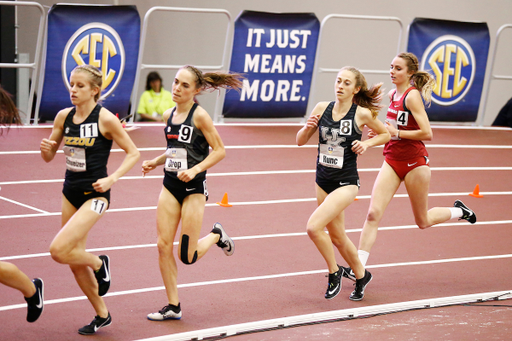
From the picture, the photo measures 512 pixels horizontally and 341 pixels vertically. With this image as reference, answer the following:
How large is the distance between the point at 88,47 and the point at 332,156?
20.6 ft

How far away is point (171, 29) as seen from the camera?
16.5 meters

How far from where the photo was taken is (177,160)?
5.09 metres

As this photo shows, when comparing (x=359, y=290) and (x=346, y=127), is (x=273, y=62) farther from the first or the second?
(x=359, y=290)

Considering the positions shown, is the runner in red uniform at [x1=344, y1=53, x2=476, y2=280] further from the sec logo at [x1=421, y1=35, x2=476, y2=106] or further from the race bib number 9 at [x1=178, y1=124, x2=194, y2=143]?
the sec logo at [x1=421, y1=35, x2=476, y2=106]

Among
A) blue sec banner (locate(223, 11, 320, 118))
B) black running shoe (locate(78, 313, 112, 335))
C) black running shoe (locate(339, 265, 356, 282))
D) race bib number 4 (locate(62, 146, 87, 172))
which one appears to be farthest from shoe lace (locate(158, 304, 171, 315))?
blue sec banner (locate(223, 11, 320, 118))

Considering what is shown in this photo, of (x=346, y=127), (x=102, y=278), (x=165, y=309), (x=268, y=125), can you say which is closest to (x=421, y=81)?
(x=346, y=127)

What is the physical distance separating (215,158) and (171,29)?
11986mm

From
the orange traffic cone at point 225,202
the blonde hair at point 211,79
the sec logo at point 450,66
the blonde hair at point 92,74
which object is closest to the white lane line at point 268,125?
the sec logo at point 450,66

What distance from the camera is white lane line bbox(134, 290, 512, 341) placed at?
16.1ft

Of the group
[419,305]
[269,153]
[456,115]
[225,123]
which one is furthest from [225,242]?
[456,115]

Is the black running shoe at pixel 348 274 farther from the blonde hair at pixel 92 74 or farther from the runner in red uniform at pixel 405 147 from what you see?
the blonde hair at pixel 92 74

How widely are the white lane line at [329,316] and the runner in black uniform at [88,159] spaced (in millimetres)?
646

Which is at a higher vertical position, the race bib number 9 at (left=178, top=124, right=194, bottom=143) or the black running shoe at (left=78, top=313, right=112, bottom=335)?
the race bib number 9 at (left=178, top=124, right=194, bottom=143)

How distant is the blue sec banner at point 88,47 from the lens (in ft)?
34.7
